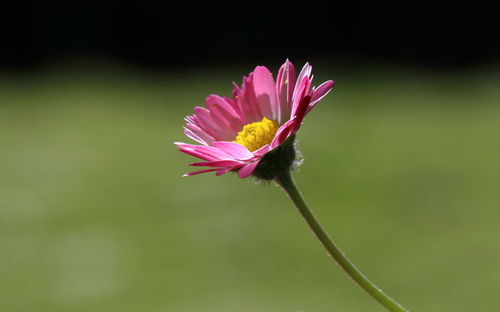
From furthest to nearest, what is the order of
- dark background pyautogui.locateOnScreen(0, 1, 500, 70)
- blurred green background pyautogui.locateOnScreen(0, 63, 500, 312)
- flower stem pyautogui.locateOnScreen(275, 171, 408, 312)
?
dark background pyautogui.locateOnScreen(0, 1, 500, 70), blurred green background pyautogui.locateOnScreen(0, 63, 500, 312), flower stem pyautogui.locateOnScreen(275, 171, 408, 312)

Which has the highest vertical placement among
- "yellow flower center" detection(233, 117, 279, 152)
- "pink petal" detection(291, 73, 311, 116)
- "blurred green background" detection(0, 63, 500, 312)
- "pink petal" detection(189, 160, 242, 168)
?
"blurred green background" detection(0, 63, 500, 312)

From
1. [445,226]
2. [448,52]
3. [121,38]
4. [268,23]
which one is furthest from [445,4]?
[445,226]

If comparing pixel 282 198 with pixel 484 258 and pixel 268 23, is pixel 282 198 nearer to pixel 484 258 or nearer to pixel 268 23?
pixel 484 258

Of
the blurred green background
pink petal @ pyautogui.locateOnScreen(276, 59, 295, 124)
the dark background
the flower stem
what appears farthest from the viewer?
the dark background

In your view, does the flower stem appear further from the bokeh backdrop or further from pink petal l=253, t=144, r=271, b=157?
the bokeh backdrop

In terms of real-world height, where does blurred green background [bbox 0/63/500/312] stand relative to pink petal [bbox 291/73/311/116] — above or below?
above

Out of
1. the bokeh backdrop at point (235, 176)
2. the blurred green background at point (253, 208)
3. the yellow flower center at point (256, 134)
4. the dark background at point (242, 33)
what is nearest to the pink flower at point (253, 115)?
A: the yellow flower center at point (256, 134)

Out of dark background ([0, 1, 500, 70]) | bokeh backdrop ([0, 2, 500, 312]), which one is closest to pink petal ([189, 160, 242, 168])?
bokeh backdrop ([0, 2, 500, 312])
